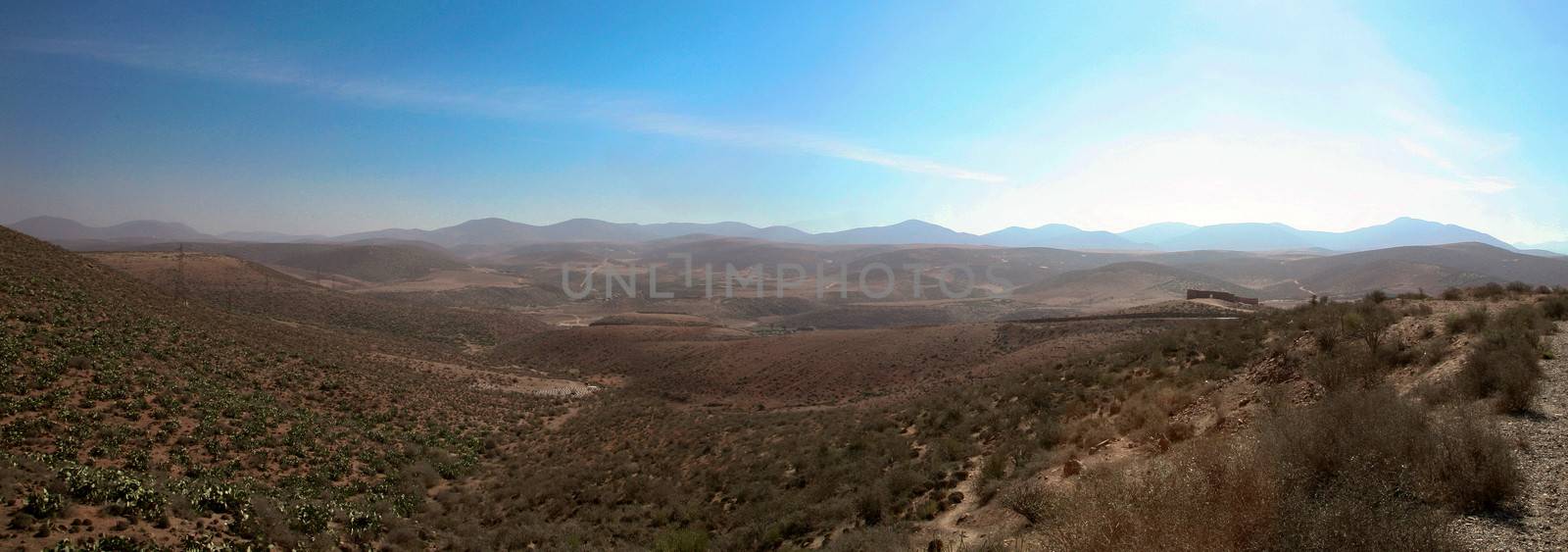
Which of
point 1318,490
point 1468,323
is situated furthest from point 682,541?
point 1468,323

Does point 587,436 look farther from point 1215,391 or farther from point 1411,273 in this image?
point 1411,273

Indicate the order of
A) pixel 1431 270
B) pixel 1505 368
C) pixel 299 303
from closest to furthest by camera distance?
pixel 1505 368, pixel 299 303, pixel 1431 270

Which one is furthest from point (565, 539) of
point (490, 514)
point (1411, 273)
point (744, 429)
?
point (1411, 273)

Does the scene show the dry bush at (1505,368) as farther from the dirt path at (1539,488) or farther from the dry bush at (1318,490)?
the dry bush at (1318,490)

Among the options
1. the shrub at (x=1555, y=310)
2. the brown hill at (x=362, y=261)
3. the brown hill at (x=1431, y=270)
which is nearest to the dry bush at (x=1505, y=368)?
the shrub at (x=1555, y=310)

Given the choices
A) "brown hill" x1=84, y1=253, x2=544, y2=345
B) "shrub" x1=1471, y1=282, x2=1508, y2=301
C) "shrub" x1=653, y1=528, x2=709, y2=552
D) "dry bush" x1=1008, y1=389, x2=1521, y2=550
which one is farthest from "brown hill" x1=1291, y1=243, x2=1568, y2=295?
"brown hill" x1=84, y1=253, x2=544, y2=345

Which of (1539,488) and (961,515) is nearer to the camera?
(1539,488)

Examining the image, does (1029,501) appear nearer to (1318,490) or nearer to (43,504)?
(1318,490)

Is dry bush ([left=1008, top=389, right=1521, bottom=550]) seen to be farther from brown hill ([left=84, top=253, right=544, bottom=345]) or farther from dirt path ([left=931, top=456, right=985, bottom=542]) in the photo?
brown hill ([left=84, top=253, right=544, bottom=345])
